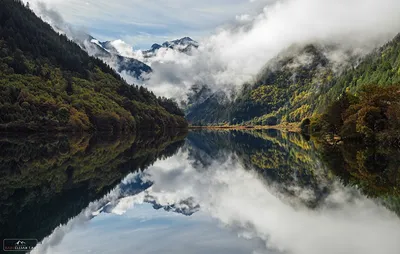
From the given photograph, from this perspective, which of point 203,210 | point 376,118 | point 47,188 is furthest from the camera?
point 376,118

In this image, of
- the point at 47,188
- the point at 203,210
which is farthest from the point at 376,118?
the point at 47,188

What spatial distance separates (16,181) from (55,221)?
51.5ft

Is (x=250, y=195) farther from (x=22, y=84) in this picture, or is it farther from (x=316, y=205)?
(x=22, y=84)

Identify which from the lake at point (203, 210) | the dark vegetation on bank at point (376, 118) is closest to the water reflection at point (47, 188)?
the lake at point (203, 210)

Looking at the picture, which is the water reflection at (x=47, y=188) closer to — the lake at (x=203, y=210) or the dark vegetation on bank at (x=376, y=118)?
the lake at (x=203, y=210)

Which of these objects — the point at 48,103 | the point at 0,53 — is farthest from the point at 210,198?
the point at 0,53

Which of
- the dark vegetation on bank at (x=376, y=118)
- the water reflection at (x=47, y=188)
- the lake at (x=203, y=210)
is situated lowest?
→ the lake at (x=203, y=210)

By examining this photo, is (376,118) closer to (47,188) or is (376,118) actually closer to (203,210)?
(203,210)

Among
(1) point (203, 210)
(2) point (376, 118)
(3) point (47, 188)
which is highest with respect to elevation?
(2) point (376, 118)

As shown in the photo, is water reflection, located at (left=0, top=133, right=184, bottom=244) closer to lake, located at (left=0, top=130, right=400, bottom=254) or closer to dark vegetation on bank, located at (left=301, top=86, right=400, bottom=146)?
lake, located at (left=0, top=130, right=400, bottom=254)

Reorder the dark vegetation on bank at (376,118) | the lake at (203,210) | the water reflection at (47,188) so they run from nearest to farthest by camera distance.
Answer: the lake at (203,210), the water reflection at (47,188), the dark vegetation on bank at (376,118)

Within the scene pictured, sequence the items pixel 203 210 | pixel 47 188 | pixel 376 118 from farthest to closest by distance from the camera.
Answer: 1. pixel 376 118
2. pixel 47 188
3. pixel 203 210

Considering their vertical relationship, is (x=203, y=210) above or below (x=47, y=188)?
below

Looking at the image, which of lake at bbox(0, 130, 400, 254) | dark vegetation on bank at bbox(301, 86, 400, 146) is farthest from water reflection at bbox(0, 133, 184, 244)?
dark vegetation on bank at bbox(301, 86, 400, 146)
